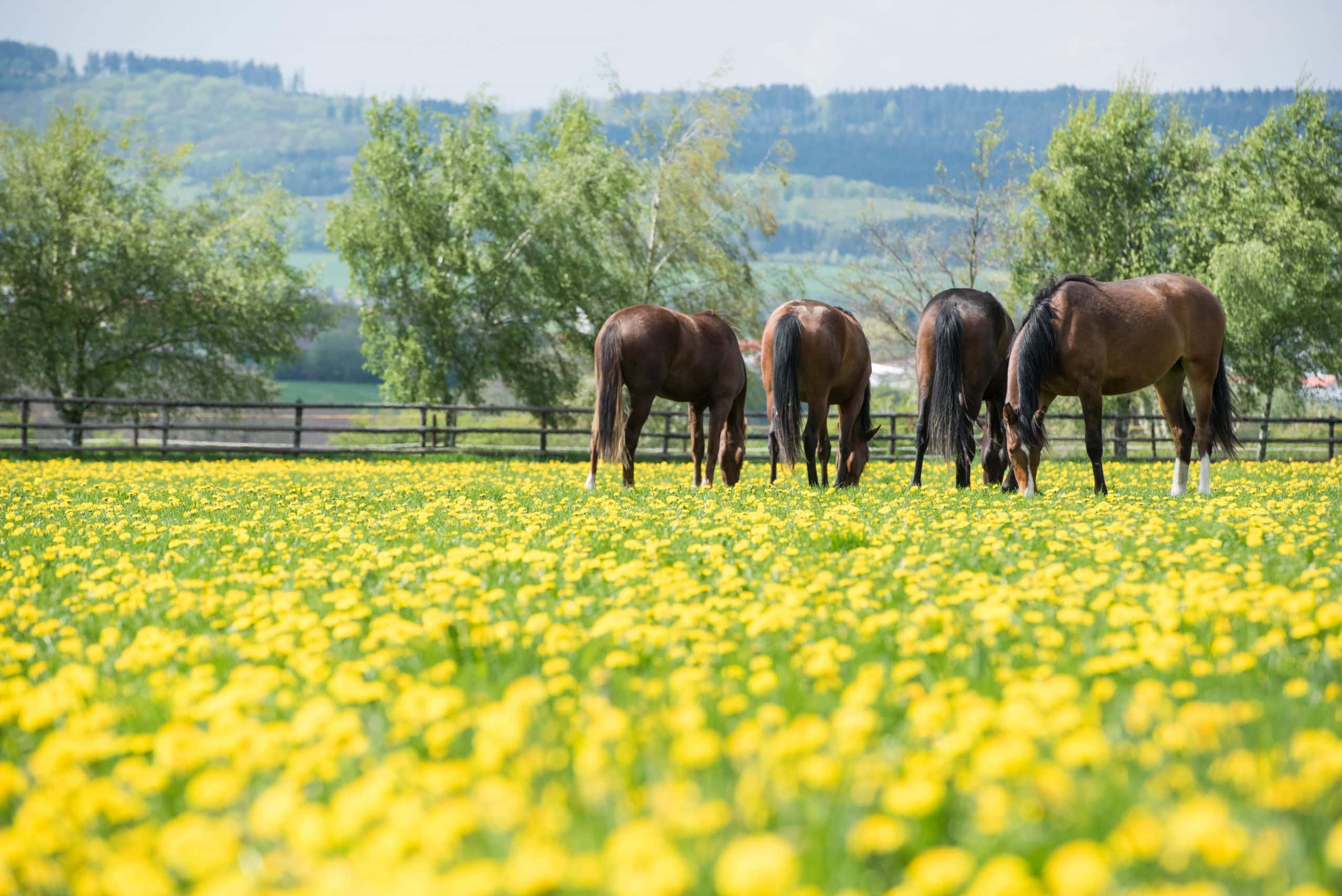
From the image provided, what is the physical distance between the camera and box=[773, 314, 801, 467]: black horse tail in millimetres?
10852

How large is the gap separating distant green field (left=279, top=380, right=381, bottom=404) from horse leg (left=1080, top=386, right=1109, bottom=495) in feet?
342

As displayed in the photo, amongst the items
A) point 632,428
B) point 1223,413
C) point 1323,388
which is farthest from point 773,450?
point 1323,388

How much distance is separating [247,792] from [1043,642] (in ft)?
8.13

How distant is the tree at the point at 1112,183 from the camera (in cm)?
3547

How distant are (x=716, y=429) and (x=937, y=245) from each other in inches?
1300

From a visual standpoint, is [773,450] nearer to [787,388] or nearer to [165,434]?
[787,388]

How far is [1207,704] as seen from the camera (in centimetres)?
267

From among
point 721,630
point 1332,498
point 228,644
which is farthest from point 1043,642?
point 1332,498

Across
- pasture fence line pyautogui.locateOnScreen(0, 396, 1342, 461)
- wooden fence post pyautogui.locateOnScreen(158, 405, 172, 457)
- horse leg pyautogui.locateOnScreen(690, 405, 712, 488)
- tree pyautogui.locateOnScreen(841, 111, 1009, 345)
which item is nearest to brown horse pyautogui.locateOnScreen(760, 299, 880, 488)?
horse leg pyautogui.locateOnScreen(690, 405, 712, 488)

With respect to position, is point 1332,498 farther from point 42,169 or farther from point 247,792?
point 42,169

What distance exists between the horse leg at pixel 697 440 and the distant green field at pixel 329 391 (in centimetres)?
9998

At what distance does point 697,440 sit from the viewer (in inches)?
520

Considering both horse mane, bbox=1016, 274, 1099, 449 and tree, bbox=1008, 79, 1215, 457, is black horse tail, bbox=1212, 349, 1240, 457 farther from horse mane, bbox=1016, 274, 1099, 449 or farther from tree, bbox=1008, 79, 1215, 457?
tree, bbox=1008, 79, 1215, 457

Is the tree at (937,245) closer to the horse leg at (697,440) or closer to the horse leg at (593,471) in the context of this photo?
the horse leg at (697,440)
